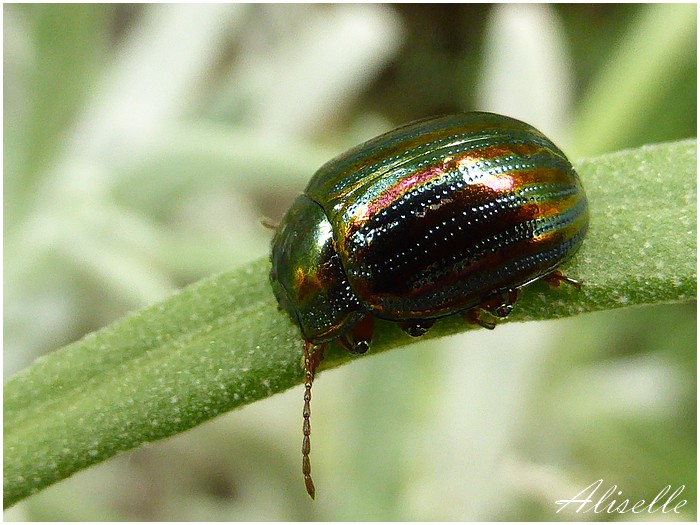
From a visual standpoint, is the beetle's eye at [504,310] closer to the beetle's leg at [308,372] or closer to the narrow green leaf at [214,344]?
the narrow green leaf at [214,344]

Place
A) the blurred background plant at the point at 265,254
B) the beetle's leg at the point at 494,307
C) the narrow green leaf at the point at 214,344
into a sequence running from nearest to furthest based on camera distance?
the narrow green leaf at the point at 214,344, the beetle's leg at the point at 494,307, the blurred background plant at the point at 265,254

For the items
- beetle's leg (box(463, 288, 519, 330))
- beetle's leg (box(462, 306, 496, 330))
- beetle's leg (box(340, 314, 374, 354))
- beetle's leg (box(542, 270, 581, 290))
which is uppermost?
beetle's leg (box(542, 270, 581, 290))

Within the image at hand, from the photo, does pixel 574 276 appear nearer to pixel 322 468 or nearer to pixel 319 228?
pixel 319 228

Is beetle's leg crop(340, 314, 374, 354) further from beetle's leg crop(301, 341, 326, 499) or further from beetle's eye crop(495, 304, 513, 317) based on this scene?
beetle's eye crop(495, 304, 513, 317)

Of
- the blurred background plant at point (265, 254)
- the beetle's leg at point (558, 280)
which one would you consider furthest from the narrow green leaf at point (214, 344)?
the blurred background plant at point (265, 254)

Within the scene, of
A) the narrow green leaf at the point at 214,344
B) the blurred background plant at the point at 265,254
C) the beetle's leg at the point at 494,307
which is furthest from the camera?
the blurred background plant at the point at 265,254

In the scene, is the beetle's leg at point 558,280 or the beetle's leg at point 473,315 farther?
the beetle's leg at point 473,315

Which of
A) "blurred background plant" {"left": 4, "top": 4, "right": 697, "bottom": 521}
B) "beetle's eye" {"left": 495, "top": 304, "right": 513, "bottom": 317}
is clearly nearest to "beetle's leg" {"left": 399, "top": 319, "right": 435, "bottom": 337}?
"beetle's eye" {"left": 495, "top": 304, "right": 513, "bottom": 317}

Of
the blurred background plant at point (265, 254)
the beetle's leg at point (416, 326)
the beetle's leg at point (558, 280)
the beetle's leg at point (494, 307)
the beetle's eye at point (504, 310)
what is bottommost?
the blurred background plant at point (265, 254)
